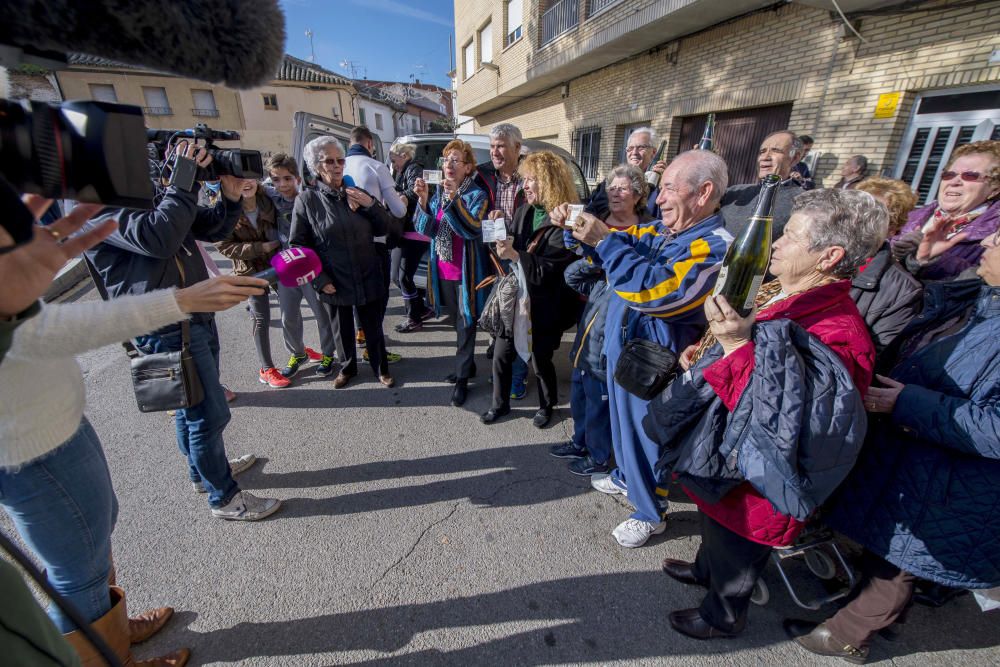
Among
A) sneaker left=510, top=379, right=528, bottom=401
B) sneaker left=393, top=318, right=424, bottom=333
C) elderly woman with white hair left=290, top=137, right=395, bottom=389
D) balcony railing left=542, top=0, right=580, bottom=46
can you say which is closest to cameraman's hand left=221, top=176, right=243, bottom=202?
elderly woman with white hair left=290, top=137, right=395, bottom=389

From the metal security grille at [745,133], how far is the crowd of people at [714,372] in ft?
15.9

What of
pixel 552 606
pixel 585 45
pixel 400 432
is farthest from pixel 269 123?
pixel 552 606

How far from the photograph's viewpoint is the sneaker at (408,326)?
16.9 ft

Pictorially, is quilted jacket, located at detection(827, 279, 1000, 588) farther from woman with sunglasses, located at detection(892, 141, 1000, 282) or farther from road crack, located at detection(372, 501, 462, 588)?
road crack, located at detection(372, 501, 462, 588)

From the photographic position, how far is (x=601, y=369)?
2.49 metres

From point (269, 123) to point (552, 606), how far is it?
1187 inches

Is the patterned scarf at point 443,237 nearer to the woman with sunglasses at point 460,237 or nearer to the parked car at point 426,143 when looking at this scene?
the woman with sunglasses at point 460,237

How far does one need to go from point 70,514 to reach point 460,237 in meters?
2.63

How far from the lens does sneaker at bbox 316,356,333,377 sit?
404 cm

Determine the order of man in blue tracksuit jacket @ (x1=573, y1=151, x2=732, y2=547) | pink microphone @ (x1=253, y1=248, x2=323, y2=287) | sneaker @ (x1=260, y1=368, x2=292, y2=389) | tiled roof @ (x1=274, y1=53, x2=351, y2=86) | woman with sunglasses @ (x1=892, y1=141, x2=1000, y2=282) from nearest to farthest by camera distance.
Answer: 1. man in blue tracksuit jacket @ (x1=573, y1=151, x2=732, y2=547)
2. woman with sunglasses @ (x1=892, y1=141, x2=1000, y2=282)
3. pink microphone @ (x1=253, y1=248, x2=323, y2=287)
4. sneaker @ (x1=260, y1=368, x2=292, y2=389)
5. tiled roof @ (x1=274, y1=53, x2=351, y2=86)

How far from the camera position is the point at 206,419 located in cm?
217

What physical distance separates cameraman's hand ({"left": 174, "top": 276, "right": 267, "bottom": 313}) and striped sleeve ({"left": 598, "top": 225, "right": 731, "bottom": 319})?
1.46 meters

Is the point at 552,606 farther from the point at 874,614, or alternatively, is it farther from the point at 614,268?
the point at 614,268

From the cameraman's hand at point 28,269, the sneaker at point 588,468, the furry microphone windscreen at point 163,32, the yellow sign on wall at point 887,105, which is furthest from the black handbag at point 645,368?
the yellow sign on wall at point 887,105
